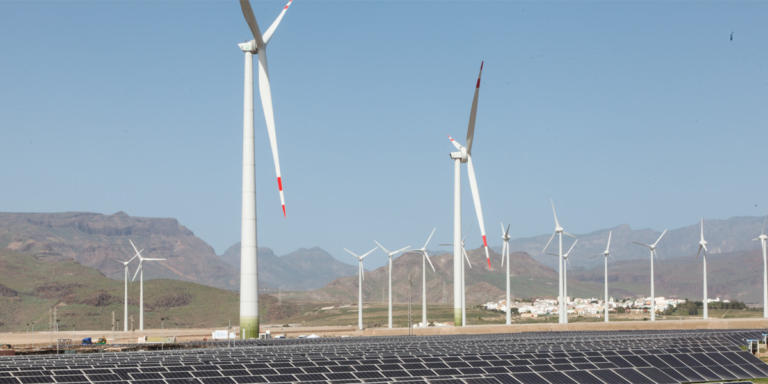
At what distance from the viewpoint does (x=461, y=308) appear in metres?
97.4

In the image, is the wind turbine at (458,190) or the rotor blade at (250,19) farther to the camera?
the wind turbine at (458,190)

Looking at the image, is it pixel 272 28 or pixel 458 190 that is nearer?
pixel 272 28

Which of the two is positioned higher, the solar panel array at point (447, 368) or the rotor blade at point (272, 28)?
the rotor blade at point (272, 28)

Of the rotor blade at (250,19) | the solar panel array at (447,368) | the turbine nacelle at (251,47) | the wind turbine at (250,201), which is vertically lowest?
the solar panel array at (447,368)

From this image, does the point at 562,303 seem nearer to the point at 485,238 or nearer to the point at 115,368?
the point at 485,238

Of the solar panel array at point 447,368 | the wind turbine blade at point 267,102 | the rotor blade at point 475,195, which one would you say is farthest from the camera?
the rotor blade at point 475,195

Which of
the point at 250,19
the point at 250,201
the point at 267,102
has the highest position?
the point at 250,19

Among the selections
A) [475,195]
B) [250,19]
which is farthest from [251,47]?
[475,195]

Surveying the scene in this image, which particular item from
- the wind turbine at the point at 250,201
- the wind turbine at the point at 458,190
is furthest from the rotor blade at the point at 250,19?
the wind turbine at the point at 458,190

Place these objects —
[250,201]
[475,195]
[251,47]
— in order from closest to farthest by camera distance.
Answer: [250,201], [251,47], [475,195]

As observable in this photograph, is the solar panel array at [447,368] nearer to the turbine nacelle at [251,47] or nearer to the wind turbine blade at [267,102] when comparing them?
Answer: the wind turbine blade at [267,102]

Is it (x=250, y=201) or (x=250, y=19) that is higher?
(x=250, y=19)

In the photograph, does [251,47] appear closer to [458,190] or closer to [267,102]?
[267,102]

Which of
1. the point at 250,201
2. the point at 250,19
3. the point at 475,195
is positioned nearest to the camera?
the point at 250,201
